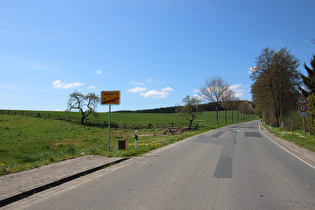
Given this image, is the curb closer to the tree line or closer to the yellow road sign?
the yellow road sign

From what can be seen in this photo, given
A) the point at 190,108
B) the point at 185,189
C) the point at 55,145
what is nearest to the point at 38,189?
the point at 185,189

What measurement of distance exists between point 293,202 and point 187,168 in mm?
3501

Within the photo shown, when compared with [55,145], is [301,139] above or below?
above

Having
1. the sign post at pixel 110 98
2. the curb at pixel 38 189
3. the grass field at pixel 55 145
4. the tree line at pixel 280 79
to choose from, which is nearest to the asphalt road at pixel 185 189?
the curb at pixel 38 189

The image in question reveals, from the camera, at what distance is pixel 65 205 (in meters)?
4.25

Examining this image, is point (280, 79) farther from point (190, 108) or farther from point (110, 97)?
point (110, 97)

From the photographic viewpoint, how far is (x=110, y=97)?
1104 cm

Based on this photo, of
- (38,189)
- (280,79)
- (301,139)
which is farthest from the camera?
(280,79)

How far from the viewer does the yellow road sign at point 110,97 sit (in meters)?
10.9

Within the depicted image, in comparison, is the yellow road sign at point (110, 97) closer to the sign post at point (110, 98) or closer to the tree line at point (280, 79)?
the sign post at point (110, 98)

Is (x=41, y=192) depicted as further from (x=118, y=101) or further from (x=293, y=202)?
(x=118, y=101)

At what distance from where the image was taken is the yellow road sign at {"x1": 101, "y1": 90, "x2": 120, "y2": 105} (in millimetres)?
10922

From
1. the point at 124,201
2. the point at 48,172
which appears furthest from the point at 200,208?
the point at 48,172

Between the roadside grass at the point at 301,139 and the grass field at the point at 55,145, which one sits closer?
the grass field at the point at 55,145
